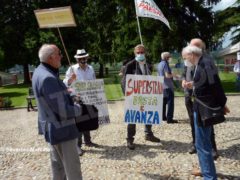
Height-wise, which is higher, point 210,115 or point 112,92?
point 210,115

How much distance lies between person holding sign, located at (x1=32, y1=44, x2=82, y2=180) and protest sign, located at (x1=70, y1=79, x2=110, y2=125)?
3.02m

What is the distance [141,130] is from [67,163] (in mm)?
5265

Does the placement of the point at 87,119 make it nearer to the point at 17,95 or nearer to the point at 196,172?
the point at 196,172

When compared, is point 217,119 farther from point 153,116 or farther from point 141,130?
point 141,130

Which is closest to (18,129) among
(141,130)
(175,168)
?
(141,130)

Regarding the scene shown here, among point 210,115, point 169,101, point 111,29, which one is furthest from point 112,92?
point 210,115

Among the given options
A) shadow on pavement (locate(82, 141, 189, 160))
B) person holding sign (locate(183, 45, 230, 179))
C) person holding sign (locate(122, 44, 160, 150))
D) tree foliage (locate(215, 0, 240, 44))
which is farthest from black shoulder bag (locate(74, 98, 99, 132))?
tree foliage (locate(215, 0, 240, 44))

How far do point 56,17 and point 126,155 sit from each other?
2.99 m

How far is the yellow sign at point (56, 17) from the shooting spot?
7.49 meters

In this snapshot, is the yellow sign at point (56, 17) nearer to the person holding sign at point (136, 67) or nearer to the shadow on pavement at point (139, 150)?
the person holding sign at point (136, 67)

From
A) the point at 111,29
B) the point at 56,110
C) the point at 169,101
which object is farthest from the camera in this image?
the point at 111,29

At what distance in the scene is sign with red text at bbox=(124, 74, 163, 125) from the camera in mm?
7930

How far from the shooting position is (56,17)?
24.8ft

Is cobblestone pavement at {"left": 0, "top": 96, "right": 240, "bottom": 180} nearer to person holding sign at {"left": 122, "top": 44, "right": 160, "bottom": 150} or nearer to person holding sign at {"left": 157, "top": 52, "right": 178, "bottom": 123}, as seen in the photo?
person holding sign at {"left": 122, "top": 44, "right": 160, "bottom": 150}
